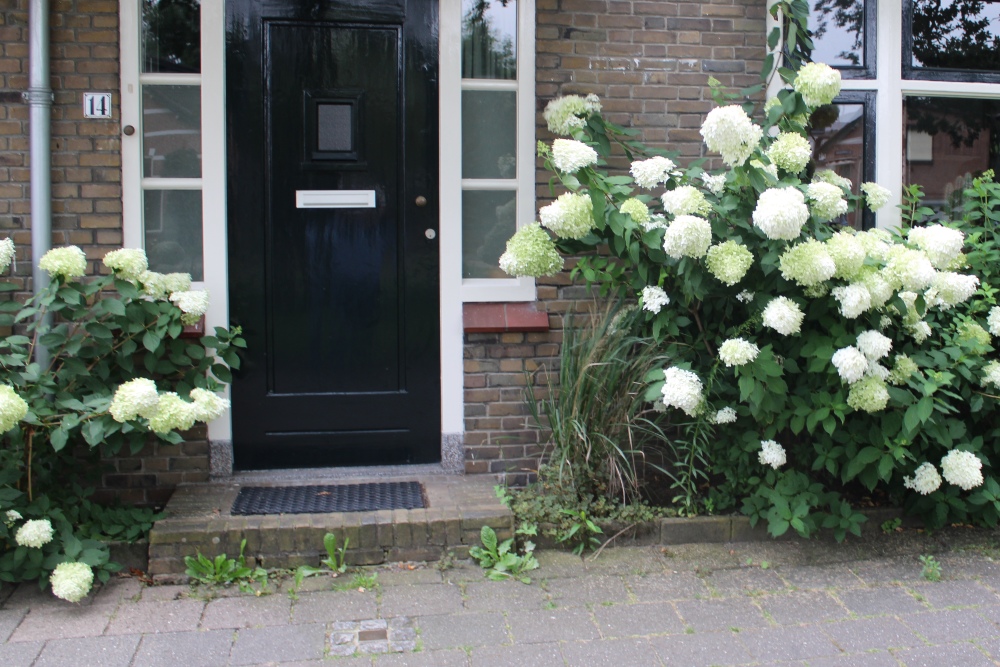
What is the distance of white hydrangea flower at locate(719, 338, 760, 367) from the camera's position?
371 centimetres

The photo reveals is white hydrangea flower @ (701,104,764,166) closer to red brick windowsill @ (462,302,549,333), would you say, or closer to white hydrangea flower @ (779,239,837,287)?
white hydrangea flower @ (779,239,837,287)

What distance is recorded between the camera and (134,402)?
3.52 metres

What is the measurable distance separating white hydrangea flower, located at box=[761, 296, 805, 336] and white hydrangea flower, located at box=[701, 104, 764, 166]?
60 centimetres

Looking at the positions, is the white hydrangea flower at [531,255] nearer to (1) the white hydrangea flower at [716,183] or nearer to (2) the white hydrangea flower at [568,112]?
(2) the white hydrangea flower at [568,112]

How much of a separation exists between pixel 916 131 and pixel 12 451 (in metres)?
4.53

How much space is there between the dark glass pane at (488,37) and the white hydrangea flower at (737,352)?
1.77 m

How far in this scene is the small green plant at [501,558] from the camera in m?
3.84

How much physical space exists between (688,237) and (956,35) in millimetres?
2471

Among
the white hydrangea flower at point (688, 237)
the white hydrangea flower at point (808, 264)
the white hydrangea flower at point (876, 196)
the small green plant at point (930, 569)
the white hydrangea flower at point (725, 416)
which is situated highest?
the white hydrangea flower at point (876, 196)

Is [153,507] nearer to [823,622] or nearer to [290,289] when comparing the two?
[290,289]

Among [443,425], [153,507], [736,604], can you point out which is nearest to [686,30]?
[443,425]

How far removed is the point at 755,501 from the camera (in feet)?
13.5

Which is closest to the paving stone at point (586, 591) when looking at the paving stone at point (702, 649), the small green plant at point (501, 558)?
the small green plant at point (501, 558)

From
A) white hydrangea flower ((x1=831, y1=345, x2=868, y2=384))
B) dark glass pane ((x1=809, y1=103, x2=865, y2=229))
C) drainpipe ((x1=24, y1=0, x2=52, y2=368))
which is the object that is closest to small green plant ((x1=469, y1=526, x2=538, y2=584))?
white hydrangea flower ((x1=831, y1=345, x2=868, y2=384))
